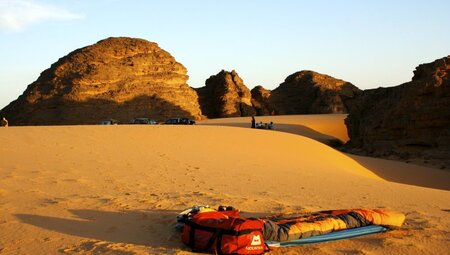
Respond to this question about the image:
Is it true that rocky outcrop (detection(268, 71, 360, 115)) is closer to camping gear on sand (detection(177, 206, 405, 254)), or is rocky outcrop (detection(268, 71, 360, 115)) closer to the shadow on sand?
the shadow on sand

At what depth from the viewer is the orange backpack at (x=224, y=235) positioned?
165 inches

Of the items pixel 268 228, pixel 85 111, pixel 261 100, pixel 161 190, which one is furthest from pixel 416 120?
pixel 261 100

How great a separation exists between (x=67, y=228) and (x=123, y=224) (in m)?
0.62

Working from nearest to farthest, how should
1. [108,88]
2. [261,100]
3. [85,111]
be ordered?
[85,111], [108,88], [261,100]

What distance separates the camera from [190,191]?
750cm

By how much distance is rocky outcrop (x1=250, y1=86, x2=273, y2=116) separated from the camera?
56844 mm

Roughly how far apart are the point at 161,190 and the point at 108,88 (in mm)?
33285

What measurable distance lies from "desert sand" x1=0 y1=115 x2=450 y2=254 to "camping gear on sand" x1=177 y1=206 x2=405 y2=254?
15cm

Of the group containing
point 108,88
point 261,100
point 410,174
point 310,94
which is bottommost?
point 410,174

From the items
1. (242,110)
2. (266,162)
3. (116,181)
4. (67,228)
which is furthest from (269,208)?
(242,110)

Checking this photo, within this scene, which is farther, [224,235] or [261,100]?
[261,100]

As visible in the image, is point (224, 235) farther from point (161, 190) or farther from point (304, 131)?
point (304, 131)

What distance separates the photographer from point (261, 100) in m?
58.4

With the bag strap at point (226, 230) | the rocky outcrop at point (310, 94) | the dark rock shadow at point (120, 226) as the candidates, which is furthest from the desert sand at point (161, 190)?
the rocky outcrop at point (310, 94)
